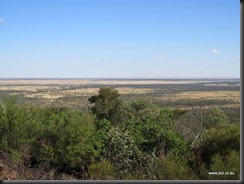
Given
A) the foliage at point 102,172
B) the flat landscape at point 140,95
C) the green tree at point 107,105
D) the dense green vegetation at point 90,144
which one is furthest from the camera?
the flat landscape at point 140,95

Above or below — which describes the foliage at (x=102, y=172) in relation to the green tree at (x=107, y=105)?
below

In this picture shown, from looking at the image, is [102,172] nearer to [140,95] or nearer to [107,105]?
[107,105]

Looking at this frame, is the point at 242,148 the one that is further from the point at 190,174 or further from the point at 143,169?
the point at 143,169

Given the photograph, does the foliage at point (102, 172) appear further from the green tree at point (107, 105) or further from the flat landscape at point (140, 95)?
the green tree at point (107, 105)

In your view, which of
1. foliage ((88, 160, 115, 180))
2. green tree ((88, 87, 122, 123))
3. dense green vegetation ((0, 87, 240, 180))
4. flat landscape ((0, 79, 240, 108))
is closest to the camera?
foliage ((88, 160, 115, 180))

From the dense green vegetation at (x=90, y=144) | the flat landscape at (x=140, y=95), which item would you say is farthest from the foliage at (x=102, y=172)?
the flat landscape at (x=140, y=95)

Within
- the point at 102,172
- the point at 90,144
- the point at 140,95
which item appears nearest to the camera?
the point at 102,172

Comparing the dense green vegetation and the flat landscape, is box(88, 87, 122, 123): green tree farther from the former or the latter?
the dense green vegetation

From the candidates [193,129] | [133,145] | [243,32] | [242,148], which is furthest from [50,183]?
[193,129]

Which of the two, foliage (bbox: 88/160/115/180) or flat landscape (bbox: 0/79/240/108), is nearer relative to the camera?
foliage (bbox: 88/160/115/180)

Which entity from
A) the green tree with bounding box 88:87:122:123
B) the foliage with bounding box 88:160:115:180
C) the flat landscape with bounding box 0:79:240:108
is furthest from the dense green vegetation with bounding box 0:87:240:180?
the green tree with bounding box 88:87:122:123

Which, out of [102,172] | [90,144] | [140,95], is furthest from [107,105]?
[140,95]
